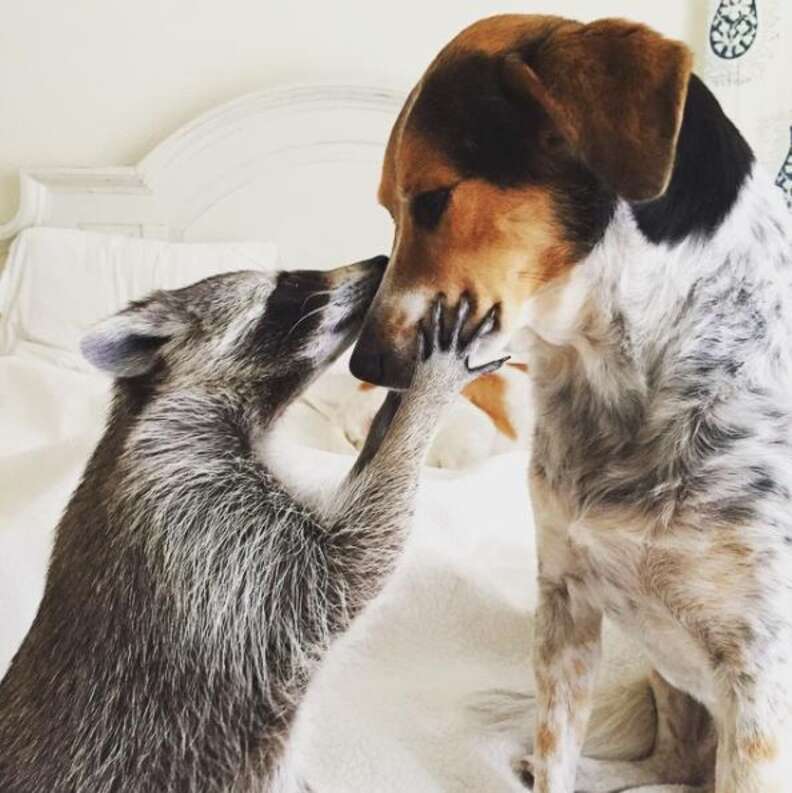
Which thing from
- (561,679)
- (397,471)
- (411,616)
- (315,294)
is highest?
(315,294)

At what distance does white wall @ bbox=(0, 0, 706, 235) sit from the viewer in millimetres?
3111

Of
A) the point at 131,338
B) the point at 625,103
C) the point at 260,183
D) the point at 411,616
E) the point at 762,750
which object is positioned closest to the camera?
the point at 625,103

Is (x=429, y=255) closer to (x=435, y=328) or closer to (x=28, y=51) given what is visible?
(x=435, y=328)

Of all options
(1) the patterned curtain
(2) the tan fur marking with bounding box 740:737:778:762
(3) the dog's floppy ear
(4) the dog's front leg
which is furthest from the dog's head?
(1) the patterned curtain

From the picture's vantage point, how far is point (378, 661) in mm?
1545

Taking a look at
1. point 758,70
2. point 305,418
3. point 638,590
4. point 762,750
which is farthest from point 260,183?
point 762,750

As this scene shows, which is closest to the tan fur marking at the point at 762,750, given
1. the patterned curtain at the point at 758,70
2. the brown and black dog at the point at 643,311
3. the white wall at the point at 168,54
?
the brown and black dog at the point at 643,311

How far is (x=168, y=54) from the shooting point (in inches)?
124

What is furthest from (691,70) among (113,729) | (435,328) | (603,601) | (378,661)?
(378,661)

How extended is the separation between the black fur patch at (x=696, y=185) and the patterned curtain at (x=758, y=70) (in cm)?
202

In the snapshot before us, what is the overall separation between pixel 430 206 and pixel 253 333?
312mm

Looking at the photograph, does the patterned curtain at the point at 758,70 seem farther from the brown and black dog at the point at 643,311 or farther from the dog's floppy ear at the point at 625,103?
the dog's floppy ear at the point at 625,103

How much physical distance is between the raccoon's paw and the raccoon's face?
0.18 metres

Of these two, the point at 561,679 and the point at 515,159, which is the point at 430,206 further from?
the point at 561,679
